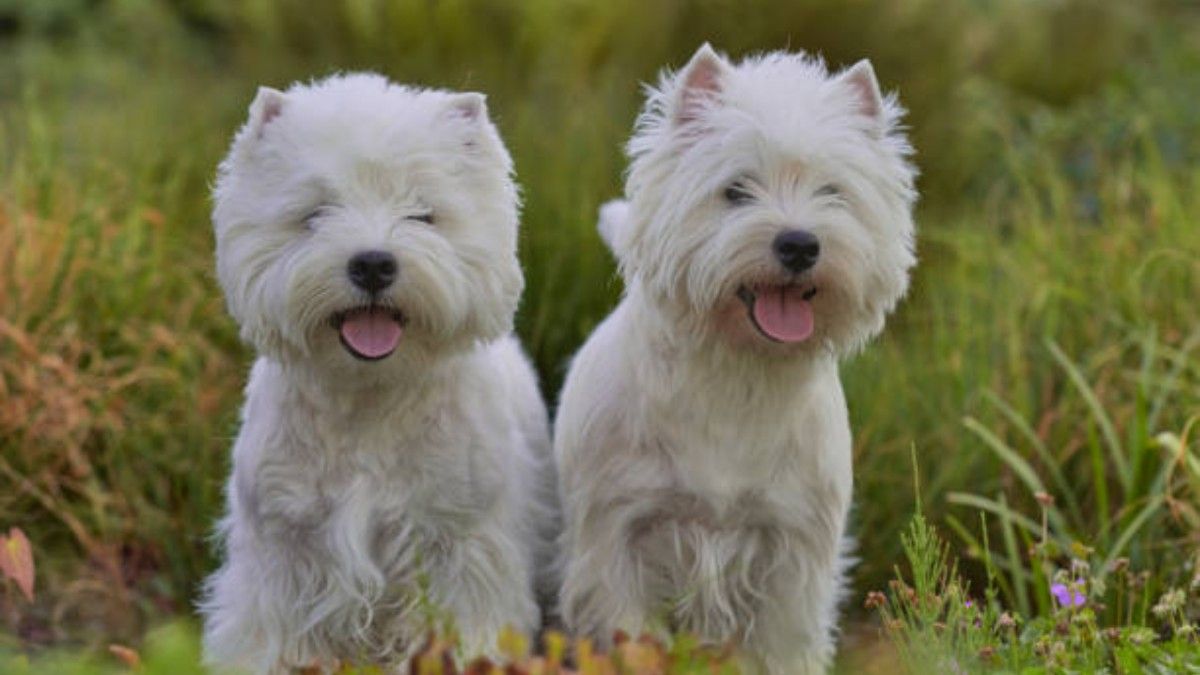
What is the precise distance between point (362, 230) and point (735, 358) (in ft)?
2.94

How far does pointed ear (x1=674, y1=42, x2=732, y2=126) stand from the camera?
14.8 feet

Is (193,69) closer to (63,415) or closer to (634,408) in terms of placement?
(63,415)

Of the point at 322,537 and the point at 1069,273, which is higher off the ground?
the point at 1069,273

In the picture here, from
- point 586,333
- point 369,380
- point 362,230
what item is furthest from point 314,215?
point 586,333

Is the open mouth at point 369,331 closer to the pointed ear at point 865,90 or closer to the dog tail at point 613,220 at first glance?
the dog tail at point 613,220

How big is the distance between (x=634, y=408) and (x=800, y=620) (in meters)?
0.66

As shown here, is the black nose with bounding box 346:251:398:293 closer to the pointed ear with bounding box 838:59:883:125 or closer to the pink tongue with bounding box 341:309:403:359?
the pink tongue with bounding box 341:309:403:359

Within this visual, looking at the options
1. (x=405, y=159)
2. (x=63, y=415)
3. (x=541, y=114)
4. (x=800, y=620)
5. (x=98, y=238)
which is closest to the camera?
(x=405, y=159)

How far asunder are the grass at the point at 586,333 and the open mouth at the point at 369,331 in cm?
123

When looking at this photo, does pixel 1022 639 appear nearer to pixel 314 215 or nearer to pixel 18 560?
pixel 314 215

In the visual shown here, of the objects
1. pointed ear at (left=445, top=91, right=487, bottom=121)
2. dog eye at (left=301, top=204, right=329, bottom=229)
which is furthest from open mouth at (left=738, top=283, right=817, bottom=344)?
dog eye at (left=301, top=204, right=329, bottom=229)

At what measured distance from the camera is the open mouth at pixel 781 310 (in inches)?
171

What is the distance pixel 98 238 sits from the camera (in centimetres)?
641

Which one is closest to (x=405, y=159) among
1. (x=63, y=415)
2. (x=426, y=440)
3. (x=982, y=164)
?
(x=426, y=440)
